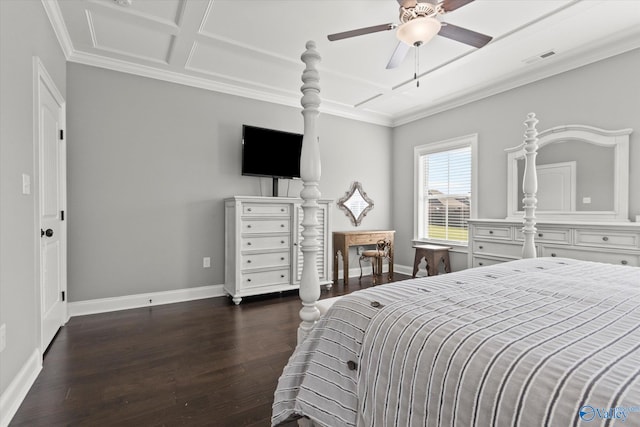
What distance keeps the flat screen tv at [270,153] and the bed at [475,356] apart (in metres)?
2.76

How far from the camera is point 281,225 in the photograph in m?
3.83

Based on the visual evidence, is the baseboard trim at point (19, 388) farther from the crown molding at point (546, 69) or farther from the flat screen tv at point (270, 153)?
the crown molding at point (546, 69)

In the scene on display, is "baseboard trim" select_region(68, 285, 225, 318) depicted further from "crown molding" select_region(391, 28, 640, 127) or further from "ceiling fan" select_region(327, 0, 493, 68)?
"crown molding" select_region(391, 28, 640, 127)

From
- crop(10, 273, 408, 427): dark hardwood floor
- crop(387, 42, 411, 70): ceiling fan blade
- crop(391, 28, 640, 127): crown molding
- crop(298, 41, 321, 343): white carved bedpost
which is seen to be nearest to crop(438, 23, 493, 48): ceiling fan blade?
crop(387, 42, 411, 70): ceiling fan blade

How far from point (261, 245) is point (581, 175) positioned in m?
3.61

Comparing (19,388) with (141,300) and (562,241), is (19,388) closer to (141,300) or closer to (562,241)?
(141,300)

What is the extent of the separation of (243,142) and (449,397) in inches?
141

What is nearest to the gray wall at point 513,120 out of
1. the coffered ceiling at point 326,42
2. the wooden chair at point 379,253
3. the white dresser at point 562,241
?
the coffered ceiling at point 326,42

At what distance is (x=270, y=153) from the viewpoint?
4.03 m

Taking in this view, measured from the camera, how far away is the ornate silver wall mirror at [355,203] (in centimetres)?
501

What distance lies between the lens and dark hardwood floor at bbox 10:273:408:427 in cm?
163

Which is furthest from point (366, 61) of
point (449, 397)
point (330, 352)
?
point (449, 397)

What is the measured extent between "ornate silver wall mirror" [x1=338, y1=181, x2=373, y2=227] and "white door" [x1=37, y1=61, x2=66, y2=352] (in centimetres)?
345

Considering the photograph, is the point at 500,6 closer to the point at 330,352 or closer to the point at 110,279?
the point at 330,352
